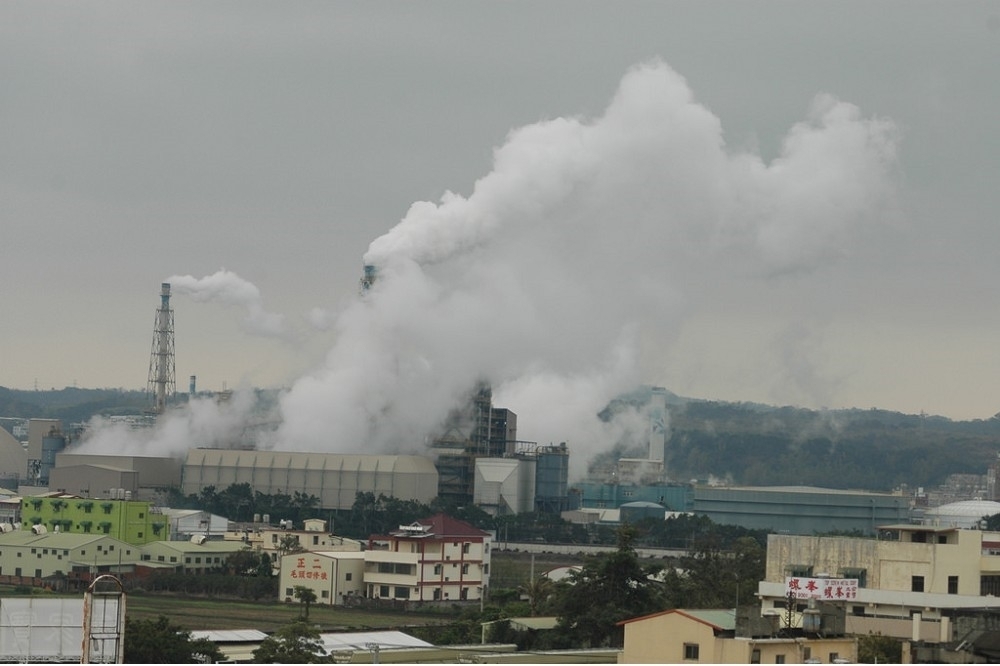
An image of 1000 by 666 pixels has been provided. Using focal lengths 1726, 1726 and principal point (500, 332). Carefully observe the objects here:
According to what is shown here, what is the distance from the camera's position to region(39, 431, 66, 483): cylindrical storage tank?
148250mm

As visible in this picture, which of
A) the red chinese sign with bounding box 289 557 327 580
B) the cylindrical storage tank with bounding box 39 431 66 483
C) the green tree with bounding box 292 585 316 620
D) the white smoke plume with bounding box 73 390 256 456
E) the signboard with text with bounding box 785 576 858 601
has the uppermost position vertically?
A: the white smoke plume with bounding box 73 390 256 456

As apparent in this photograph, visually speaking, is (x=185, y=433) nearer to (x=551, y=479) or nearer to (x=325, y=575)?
(x=551, y=479)

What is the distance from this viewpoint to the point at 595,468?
196m

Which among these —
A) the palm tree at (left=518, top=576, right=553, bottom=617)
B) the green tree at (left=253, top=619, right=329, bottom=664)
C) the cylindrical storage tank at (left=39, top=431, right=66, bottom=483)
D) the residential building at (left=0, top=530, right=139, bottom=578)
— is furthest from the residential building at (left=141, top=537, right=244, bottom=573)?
the cylindrical storage tank at (left=39, top=431, right=66, bottom=483)

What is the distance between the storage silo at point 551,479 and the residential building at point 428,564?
54936 millimetres

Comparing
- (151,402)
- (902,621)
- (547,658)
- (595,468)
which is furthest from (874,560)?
(595,468)

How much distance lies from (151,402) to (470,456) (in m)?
53.1

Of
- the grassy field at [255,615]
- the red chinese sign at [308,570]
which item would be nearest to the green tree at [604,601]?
the grassy field at [255,615]

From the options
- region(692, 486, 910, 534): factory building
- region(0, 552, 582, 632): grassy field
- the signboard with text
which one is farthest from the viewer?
region(692, 486, 910, 534): factory building

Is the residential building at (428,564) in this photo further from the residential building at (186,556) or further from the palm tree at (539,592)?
the residential building at (186,556)

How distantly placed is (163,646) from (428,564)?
111 feet

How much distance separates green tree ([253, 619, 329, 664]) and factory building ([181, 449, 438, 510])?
75789mm

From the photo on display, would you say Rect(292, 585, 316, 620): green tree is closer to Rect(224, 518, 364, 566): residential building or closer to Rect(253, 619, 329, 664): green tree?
Rect(224, 518, 364, 566): residential building

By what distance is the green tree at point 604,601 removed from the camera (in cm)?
5369
